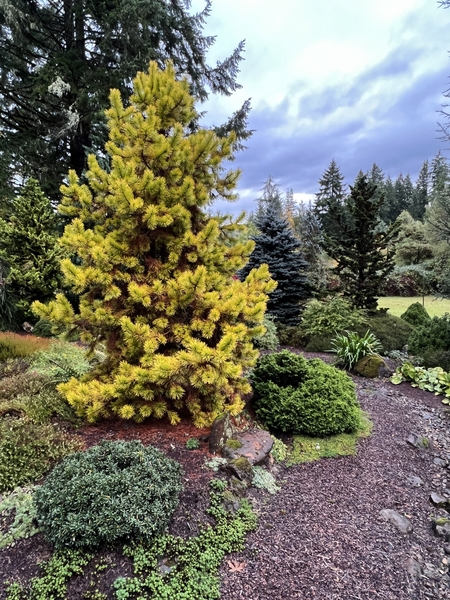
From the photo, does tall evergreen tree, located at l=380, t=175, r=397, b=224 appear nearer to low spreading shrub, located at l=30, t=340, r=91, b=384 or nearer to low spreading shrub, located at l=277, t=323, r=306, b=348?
low spreading shrub, located at l=277, t=323, r=306, b=348

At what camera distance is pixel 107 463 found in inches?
94.9

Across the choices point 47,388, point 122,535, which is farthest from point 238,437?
point 47,388

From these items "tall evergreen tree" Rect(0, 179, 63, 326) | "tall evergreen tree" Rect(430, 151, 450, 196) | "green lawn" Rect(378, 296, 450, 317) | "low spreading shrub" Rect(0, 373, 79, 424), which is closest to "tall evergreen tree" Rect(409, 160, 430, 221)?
"tall evergreen tree" Rect(430, 151, 450, 196)

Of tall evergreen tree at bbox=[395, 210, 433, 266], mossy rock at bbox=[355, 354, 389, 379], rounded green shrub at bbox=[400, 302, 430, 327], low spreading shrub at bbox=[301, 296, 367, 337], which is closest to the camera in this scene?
mossy rock at bbox=[355, 354, 389, 379]

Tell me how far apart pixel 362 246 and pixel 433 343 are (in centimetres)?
337

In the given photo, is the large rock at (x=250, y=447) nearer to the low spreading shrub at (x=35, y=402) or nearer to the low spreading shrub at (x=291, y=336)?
the low spreading shrub at (x=35, y=402)

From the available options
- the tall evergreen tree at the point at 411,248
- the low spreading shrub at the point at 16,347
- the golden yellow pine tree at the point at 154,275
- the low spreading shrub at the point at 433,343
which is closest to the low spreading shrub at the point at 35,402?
the golden yellow pine tree at the point at 154,275

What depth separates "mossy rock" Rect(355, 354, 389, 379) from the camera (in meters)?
6.22

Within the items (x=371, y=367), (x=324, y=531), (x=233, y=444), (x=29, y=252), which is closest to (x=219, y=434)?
(x=233, y=444)

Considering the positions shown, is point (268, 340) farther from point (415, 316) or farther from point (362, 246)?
point (415, 316)

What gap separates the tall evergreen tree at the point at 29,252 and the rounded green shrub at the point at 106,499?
6.39 m

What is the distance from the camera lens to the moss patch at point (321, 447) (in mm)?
3541

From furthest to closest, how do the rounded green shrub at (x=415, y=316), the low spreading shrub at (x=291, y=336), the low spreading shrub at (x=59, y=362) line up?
the rounded green shrub at (x=415, y=316) → the low spreading shrub at (x=291, y=336) → the low spreading shrub at (x=59, y=362)

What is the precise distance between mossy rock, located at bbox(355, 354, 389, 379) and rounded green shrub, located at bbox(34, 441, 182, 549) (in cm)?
480
